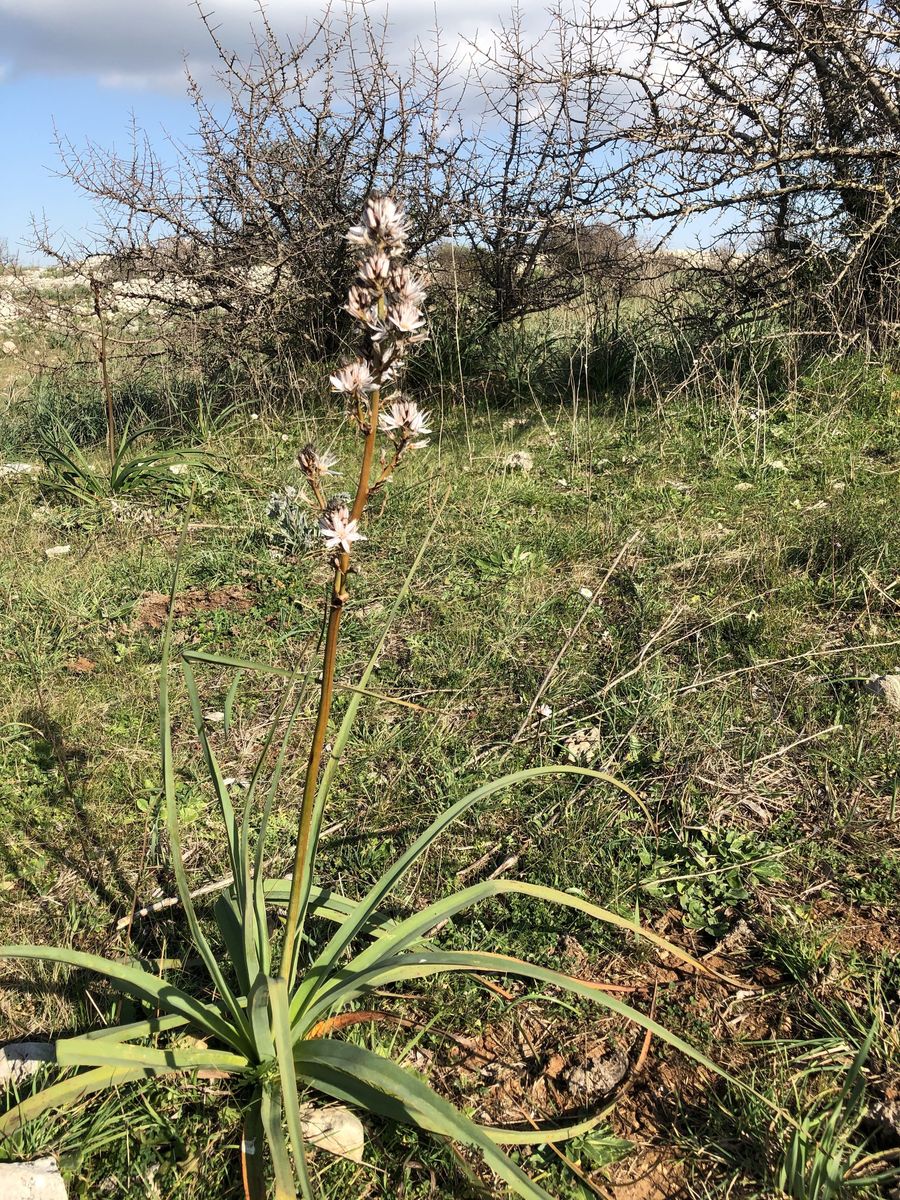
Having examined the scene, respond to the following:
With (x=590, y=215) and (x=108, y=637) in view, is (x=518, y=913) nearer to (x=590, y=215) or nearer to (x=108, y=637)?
(x=108, y=637)

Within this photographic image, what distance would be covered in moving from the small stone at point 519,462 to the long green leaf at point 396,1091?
3844 millimetres

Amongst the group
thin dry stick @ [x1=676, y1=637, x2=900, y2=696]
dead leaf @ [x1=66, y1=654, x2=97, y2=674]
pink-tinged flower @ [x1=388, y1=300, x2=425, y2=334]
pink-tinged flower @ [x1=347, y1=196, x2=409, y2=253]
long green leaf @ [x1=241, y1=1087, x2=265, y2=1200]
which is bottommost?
long green leaf @ [x1=241, y1=1087, x2=265, y2=1200]

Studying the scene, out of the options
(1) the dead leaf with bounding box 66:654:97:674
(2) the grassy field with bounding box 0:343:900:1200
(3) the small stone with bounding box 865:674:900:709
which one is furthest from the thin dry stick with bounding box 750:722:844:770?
(1) the dead leaf with bounding box 66:654:97:674

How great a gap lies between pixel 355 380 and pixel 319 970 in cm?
124

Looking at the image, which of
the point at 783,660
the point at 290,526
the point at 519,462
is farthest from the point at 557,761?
the point at 519,462

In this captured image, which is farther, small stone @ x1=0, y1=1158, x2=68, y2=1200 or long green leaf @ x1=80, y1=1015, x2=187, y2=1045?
long green leaf @ x1=80, y1=1015, x2=187, y2=1045

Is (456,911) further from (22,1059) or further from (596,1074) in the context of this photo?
(22,1059)

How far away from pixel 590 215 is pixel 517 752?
3954 mm

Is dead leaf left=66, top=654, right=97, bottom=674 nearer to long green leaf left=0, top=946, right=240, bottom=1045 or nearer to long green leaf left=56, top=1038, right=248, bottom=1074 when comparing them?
long green leaf left=0, top=946, right=240, bottom=1045

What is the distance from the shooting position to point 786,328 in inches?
227

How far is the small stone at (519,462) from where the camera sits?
520cm

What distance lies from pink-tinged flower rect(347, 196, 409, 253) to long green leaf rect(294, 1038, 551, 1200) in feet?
4.42

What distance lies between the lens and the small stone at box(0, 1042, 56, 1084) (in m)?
1.89

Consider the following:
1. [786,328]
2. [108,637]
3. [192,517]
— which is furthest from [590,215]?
[108,637]
